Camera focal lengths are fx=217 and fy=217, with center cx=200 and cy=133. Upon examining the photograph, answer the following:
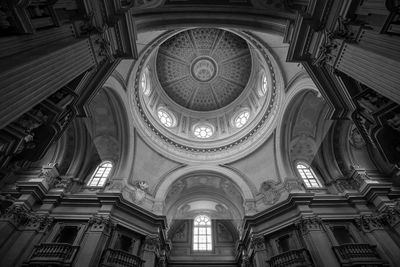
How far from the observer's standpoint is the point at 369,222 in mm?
12680

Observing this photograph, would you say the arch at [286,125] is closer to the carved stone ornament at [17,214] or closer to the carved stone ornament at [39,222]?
the carved stone ornament at [39,222]

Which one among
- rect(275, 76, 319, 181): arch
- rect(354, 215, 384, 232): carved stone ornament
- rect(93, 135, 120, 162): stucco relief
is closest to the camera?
rect(354, 215, 384, 232): carved stone ornament

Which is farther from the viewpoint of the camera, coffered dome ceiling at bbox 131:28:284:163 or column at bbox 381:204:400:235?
coffered dome ceiling at bbox 131:28:284:163

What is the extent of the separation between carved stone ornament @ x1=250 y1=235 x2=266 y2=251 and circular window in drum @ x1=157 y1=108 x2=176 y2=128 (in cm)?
1269

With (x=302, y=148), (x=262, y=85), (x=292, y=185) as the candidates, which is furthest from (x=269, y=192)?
(x=262, y=85)

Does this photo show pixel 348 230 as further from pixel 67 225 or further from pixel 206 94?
pixel 206 94

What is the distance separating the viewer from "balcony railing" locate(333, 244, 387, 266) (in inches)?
424

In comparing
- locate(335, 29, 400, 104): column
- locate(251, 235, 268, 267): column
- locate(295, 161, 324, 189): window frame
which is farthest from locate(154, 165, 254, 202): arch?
locate(335, 29, 400, 104): column

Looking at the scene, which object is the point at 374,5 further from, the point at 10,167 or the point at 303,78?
the point at 10,167

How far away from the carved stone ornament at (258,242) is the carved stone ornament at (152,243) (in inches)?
242

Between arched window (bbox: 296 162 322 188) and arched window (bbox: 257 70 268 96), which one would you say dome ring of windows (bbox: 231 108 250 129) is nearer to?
arched window (bbox: 257 70 268 96)

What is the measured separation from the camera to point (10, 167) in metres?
6.99

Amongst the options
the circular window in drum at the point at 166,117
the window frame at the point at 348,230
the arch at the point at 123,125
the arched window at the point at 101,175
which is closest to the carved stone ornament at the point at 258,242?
the window frame at the point at 348,230

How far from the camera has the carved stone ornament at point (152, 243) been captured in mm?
13409
